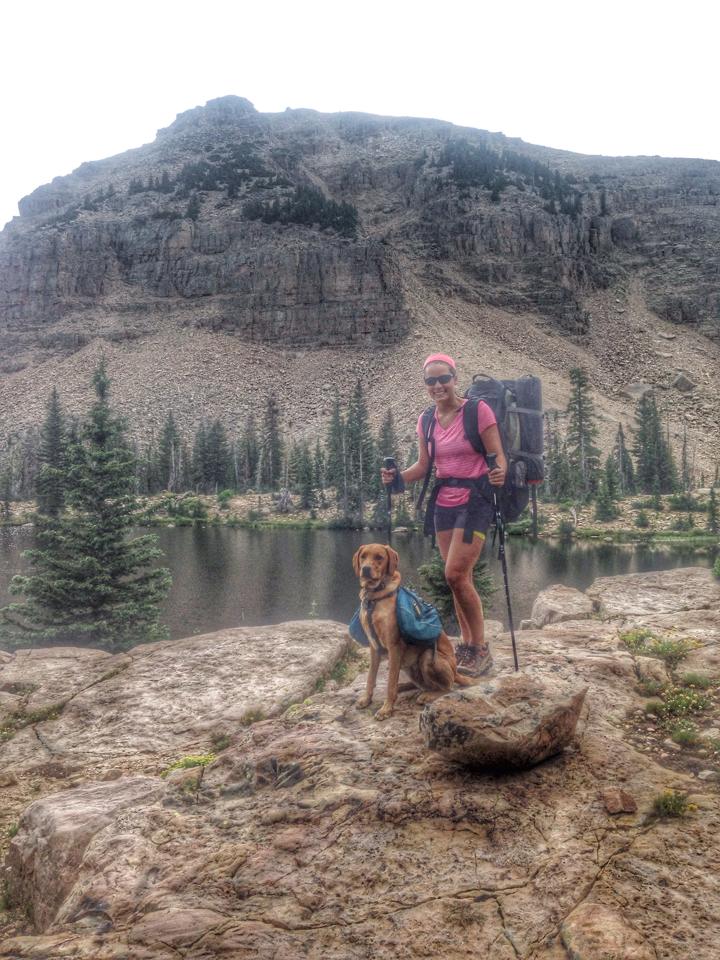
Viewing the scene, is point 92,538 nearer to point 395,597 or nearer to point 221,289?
point 395,597

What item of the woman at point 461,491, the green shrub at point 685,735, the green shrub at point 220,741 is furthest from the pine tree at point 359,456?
the green shrub at point 685,735

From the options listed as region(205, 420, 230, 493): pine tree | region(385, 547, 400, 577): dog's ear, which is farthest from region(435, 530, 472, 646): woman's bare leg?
region(205, 420, 230, 493): pine tree

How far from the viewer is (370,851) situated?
3.63 m

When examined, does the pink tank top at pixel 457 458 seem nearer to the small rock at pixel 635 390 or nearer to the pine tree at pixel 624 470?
the pine tree at pixel 624 470

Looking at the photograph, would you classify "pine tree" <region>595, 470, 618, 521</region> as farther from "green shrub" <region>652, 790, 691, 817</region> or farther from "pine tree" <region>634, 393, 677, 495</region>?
"green shrub" <region>652, 790, 691, 817</region>

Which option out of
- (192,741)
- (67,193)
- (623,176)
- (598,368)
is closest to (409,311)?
(598,368)

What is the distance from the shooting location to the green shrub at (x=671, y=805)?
3672 mm

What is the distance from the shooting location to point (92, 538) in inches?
615

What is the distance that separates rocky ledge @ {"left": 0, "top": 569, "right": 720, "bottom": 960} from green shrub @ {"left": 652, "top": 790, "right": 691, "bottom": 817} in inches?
2.1

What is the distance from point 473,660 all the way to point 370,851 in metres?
2.66

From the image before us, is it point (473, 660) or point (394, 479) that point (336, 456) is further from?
point (473, 660)

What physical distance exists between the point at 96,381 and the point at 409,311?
335 feet

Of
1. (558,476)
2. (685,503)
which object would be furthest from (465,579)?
(558,476)

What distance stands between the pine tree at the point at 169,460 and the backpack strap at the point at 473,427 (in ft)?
249
